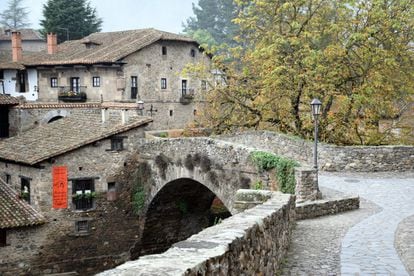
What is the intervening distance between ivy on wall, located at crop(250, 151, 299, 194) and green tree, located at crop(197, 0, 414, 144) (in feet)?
33.5

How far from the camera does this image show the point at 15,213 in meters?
24.9

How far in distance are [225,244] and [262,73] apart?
24354 millimetres

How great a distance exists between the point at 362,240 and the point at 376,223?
2.19 m

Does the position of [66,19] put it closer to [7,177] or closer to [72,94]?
[72,94]

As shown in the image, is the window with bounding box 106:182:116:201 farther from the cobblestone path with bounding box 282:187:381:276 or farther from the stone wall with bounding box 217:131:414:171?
the cobblestone path with bounding box 282:187:381:276

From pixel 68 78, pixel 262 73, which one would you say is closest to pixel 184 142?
pixel 262 73

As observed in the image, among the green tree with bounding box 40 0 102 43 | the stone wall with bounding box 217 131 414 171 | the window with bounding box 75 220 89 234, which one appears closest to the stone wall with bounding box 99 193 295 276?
the stone wall with bounding box 217 131 414 171

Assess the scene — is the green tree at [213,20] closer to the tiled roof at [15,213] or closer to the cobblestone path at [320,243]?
the tiled roof at [15,213]

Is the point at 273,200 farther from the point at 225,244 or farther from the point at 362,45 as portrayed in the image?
the point at 362,45

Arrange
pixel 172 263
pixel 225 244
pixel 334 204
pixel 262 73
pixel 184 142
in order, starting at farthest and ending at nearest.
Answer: pixel 262 73 → pixel 184 142 → pixel 334 204 → pixel 225 244 → pixel 172 263

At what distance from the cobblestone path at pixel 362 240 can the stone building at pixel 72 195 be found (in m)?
12.2

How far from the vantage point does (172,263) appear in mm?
4324

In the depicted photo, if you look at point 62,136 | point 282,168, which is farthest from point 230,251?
point 62,136

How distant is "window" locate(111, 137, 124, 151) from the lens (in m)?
27.0
